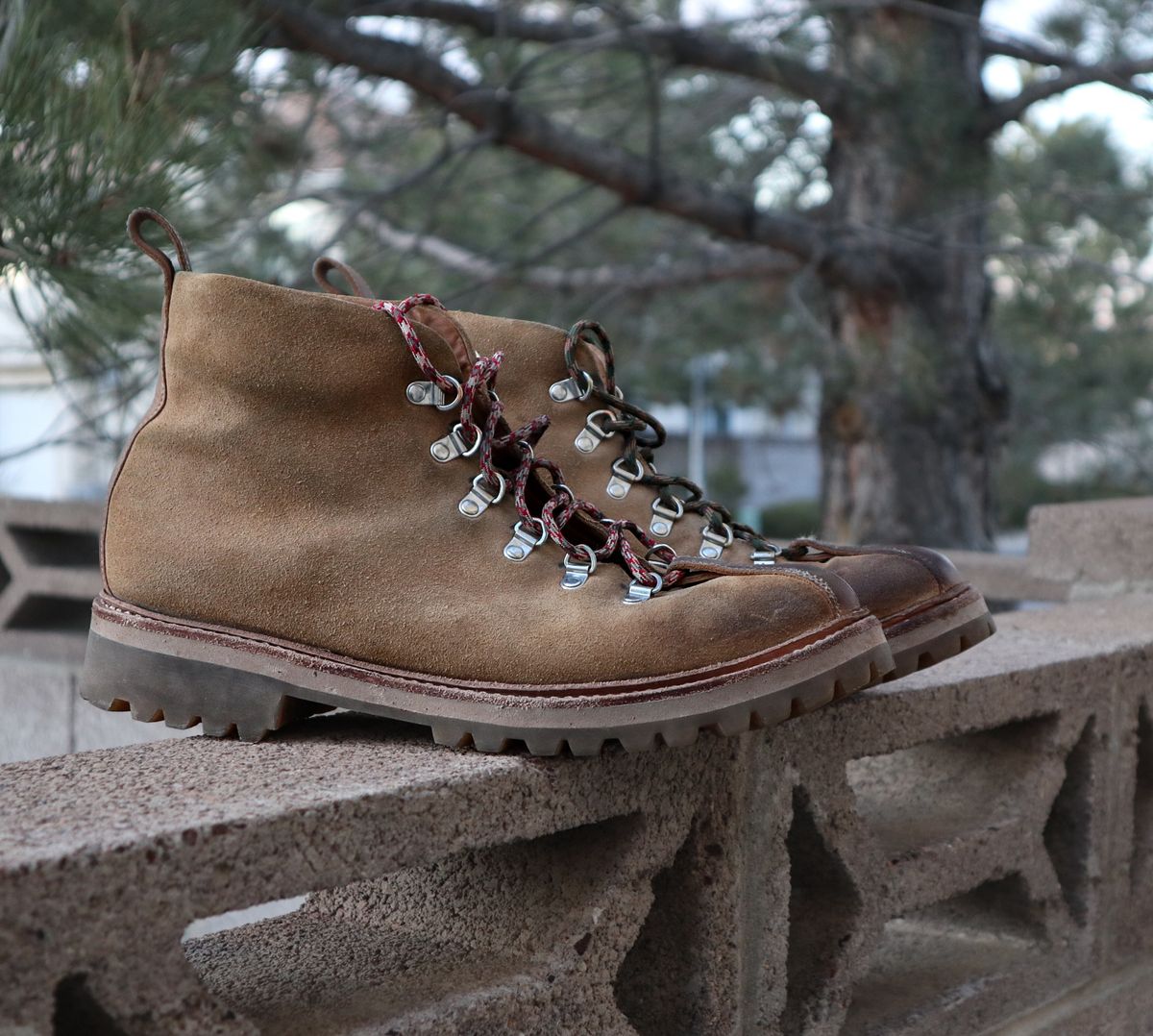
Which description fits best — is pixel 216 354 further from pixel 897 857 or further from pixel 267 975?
pixel 897 857

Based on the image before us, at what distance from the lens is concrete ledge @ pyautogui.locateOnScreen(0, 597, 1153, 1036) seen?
→ 63 cm

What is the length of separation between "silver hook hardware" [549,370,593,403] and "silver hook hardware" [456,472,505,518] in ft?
0.48

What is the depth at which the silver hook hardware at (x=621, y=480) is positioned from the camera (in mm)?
1000

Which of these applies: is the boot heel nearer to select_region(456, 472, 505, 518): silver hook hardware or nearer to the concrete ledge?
the concrete ledge

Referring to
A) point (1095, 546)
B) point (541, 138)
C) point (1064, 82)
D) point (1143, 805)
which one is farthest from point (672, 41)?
point (1143, 805)

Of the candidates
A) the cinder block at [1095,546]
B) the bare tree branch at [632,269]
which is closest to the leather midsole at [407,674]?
the cinder block at [1095,546]

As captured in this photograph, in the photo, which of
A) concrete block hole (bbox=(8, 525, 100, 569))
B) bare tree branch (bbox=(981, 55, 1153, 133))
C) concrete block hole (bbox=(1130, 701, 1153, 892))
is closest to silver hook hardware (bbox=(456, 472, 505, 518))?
concrete block hole (bbox=(1130, 701, 1153, 892))

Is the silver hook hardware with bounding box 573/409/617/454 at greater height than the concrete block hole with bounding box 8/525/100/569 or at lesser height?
greater

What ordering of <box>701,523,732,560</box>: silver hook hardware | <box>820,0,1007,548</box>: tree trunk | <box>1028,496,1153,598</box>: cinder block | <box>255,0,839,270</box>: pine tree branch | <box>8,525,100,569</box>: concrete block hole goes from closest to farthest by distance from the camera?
1. <box>701,523,732,560</box>: silver hook hardware
2. <box>1028,496,1153,598</box>: cinder block
3. <box>255,0,839,270</box>: pine tree branch
4. <box>8,525,100,569</box>: concrete block hole
5. <box>820,0,1007,548</box>: tree trunk

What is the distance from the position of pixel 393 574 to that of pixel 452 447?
10 cm

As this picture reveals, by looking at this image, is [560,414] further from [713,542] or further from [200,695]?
[200,695]

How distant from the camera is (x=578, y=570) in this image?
33.2 inches

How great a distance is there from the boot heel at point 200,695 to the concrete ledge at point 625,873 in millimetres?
24

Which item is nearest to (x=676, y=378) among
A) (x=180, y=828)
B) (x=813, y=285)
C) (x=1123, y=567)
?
(x=813, y=285)
